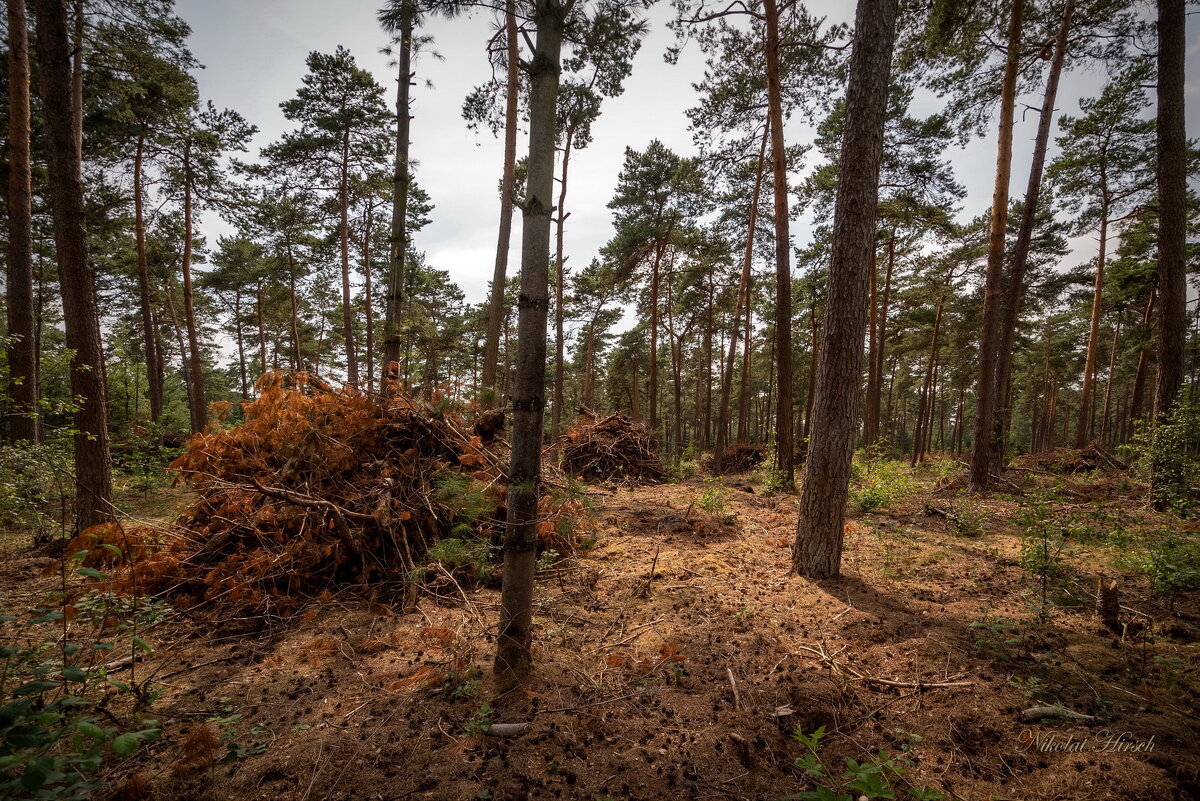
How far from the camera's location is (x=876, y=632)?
332 centimetres

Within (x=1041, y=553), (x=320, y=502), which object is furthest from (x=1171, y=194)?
(x=320, y=502)

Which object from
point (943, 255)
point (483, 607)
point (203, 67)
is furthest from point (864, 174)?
point (943, 255)

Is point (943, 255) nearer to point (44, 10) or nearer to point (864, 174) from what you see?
point (864, 174)

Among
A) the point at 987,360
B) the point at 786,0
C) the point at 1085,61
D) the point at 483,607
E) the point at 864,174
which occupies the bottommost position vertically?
the point at 483,607

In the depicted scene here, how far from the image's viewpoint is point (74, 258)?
4.90m

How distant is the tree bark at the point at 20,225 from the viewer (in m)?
6.00

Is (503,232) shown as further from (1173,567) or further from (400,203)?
(1173,567)

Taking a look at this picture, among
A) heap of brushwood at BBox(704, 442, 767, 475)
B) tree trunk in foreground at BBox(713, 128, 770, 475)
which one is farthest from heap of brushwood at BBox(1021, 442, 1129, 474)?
tree trunk in foreground at BBox(713, 128, 770, 475)

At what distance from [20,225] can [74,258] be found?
3053 millimetres

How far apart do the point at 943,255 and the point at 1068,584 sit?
17.7 meters

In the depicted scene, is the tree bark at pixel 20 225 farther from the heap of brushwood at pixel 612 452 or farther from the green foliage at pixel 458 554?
the heap of brushwood at pixel 612 452

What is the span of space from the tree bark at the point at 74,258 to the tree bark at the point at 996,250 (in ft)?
45.3

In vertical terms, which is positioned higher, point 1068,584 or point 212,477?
point 212,477

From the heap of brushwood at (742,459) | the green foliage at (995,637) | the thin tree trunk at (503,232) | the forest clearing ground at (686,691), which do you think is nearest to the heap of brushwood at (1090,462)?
the heap of brushwood at (742,459)
